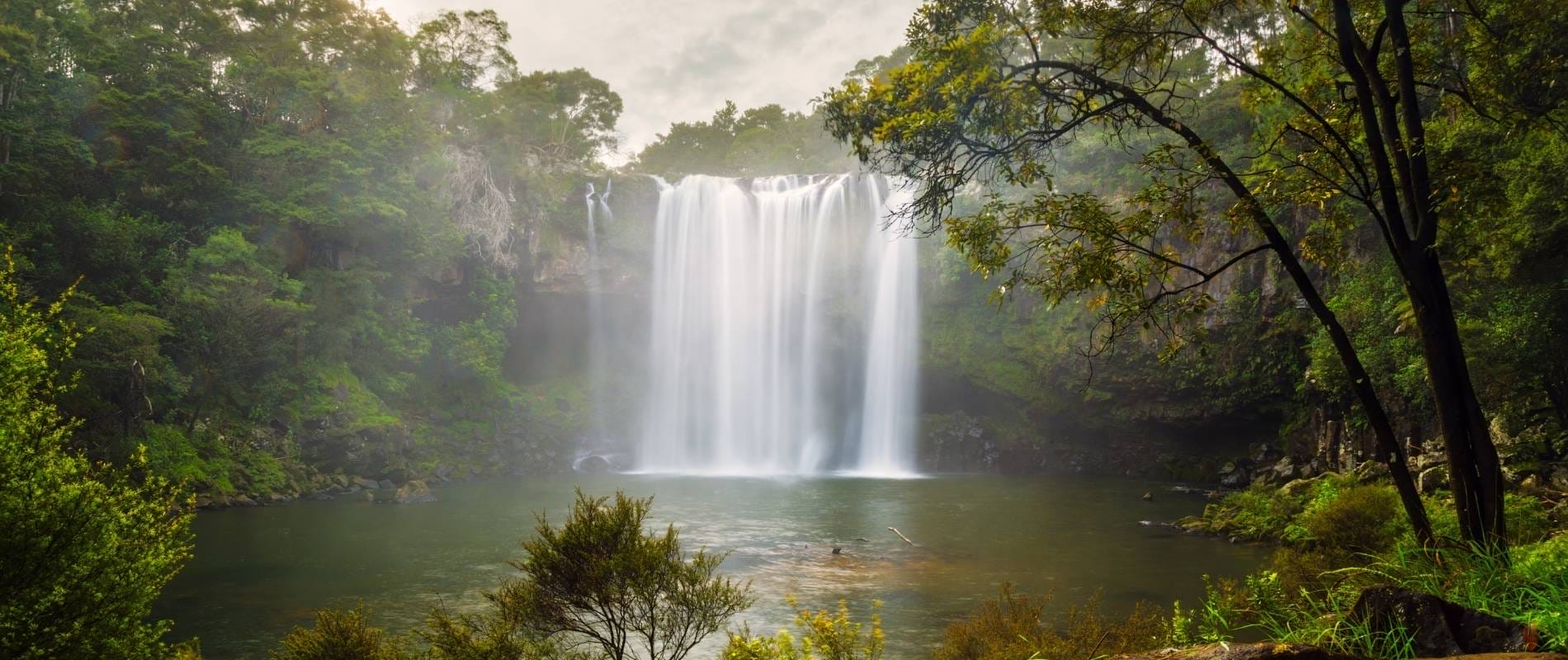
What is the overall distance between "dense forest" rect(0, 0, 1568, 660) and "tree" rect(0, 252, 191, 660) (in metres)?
0.04

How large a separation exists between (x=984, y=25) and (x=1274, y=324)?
24.5 meters

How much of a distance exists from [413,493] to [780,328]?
1890 cm

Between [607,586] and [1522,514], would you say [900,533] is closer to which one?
[1522,514]

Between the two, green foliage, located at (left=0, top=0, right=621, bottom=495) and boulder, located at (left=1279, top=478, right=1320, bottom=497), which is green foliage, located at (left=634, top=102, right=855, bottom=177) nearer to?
green foliage, located at (left=0, top=0, right=621, bottom=495)

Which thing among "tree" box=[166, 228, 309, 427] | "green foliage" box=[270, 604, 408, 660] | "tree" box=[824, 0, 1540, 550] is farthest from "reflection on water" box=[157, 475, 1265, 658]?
"tree" box=[824, 0, 1540, 550]

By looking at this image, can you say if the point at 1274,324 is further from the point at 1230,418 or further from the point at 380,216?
the point at 380,216

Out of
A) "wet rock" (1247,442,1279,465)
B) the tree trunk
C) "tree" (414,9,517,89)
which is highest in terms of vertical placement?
"tree" (414,9,517,89)

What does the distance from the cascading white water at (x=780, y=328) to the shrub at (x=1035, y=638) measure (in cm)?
2860

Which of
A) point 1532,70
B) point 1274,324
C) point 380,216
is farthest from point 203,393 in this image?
point 1274,324

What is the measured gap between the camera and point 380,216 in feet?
97.5

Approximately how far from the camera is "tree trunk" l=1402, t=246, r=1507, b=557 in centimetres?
474

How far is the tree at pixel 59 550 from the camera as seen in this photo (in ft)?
19.1

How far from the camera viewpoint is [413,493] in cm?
2458

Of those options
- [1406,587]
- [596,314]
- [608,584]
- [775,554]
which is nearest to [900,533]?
[775,554]
